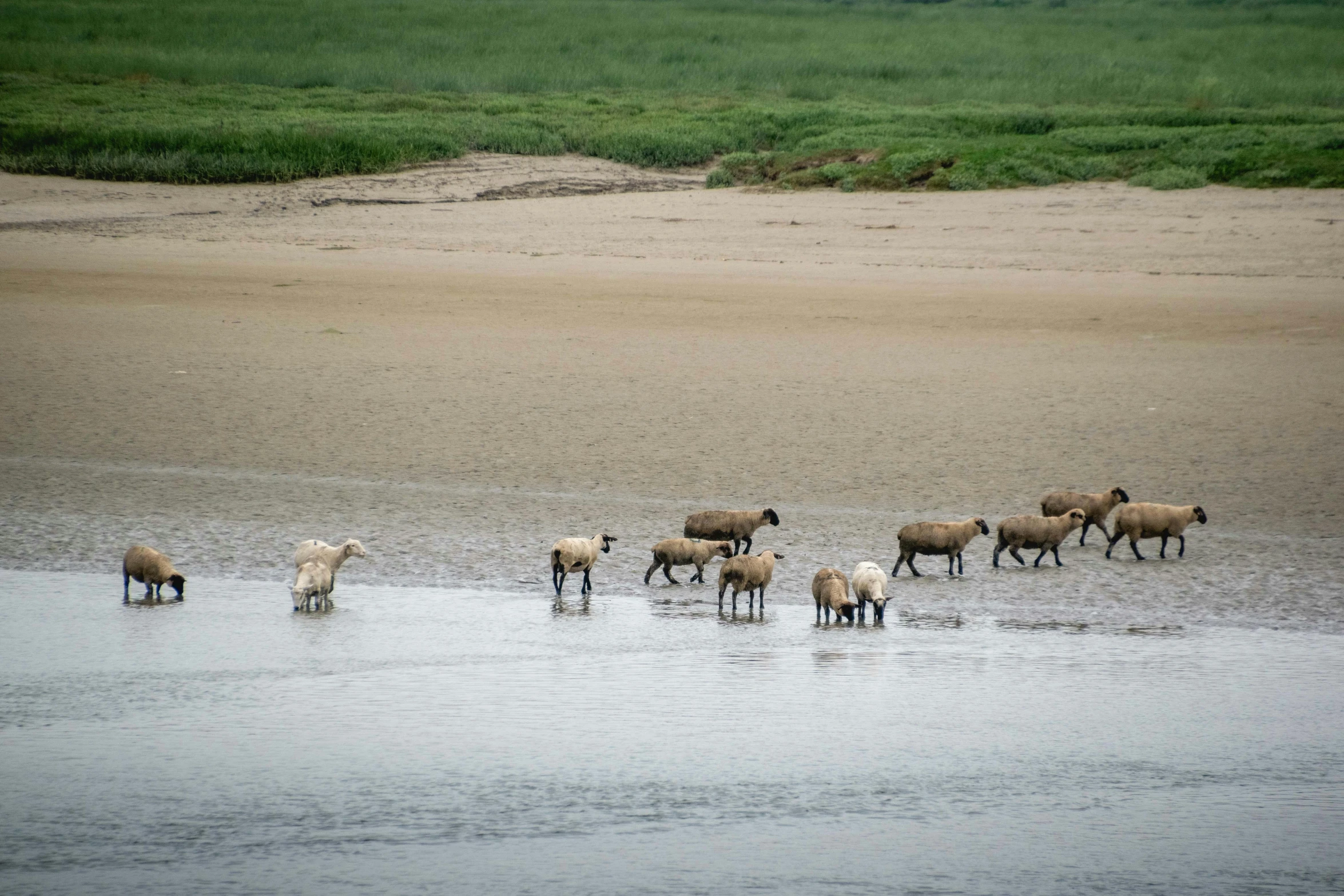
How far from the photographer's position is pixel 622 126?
37.1m

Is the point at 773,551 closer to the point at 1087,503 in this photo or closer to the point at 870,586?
the point at 870,586

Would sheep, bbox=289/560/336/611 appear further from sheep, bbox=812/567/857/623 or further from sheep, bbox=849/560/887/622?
sheep, bbox=849/560/887/622

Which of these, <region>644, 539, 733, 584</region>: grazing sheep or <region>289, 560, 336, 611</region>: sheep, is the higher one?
<region>644, 539, 733, 584</region>: grazing sheep

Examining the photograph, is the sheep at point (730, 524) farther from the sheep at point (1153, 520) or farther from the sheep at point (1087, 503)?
the sheep at point (1153, 520)

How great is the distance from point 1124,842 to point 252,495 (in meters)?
7.13

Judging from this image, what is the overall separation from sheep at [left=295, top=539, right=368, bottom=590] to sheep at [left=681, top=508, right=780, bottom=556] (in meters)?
2.02

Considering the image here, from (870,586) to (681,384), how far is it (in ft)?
20.9

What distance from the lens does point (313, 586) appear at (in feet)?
27.9

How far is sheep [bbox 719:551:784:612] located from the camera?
8.48m

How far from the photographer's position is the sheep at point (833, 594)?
8.29 metres

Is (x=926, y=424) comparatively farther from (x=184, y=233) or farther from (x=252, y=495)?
(x=184, y=233)

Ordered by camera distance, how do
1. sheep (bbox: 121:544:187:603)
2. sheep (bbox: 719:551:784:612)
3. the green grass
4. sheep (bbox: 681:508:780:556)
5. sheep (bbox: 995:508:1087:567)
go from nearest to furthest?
1. sheep (bbox: 719:551:784:612)
2. sheep (bbox: 121:544:187:603)
3. sheep (bbox: 995:508:1087:567)
4. sheep (bbox: 681:508:780:556)
5. the green grass

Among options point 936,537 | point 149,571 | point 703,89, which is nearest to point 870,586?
point 936,537

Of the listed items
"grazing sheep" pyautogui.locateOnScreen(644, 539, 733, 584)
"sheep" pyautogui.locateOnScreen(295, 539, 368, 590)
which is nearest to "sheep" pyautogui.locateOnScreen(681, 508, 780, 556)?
Answer: "grazing sheep" pyautogui.locateOnScreen(644, 539, 733, 584)
